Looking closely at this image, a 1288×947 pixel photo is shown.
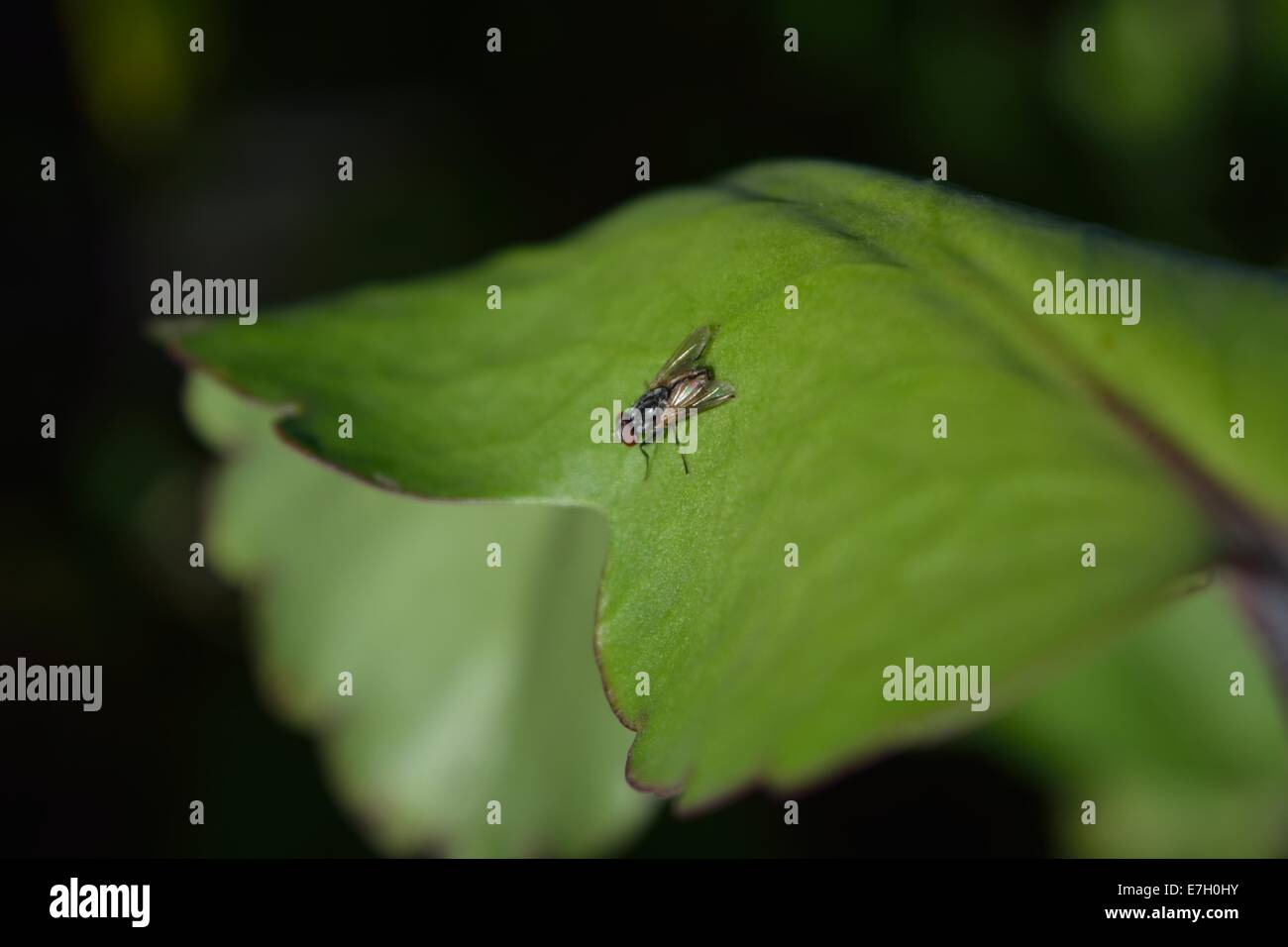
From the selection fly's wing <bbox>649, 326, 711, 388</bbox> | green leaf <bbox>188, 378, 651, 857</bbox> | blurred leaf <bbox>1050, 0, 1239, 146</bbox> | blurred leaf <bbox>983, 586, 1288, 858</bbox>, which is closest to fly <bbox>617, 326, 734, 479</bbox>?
fly's wing <bbox>649, 326, 711, 388</bbox>

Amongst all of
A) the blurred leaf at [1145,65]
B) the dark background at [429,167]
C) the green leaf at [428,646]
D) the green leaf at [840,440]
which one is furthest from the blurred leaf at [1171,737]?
the green leaf at [840,440]

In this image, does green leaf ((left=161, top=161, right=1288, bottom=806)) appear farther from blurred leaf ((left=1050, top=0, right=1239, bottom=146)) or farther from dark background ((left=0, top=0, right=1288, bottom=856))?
blurred leaf ((left=1050, top=0, right=1239, bottom=146))

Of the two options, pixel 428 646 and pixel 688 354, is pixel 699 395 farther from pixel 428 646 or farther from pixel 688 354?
pixel 428 646

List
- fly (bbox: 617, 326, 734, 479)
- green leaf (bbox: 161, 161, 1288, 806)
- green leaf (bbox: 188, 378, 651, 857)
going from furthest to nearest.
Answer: green leaf (bbox: 188, 378, 651, 857) → fly (bbox: 617, 326, 734, 479) → green leaf (bbox: 161, 161, 1288, 806)

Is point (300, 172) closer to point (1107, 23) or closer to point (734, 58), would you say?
point (734, 58)

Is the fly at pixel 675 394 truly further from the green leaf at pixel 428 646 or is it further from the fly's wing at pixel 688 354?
the green leaf at pixel 428 646

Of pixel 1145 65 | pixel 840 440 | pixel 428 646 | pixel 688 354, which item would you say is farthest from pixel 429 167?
pixel 840 440
